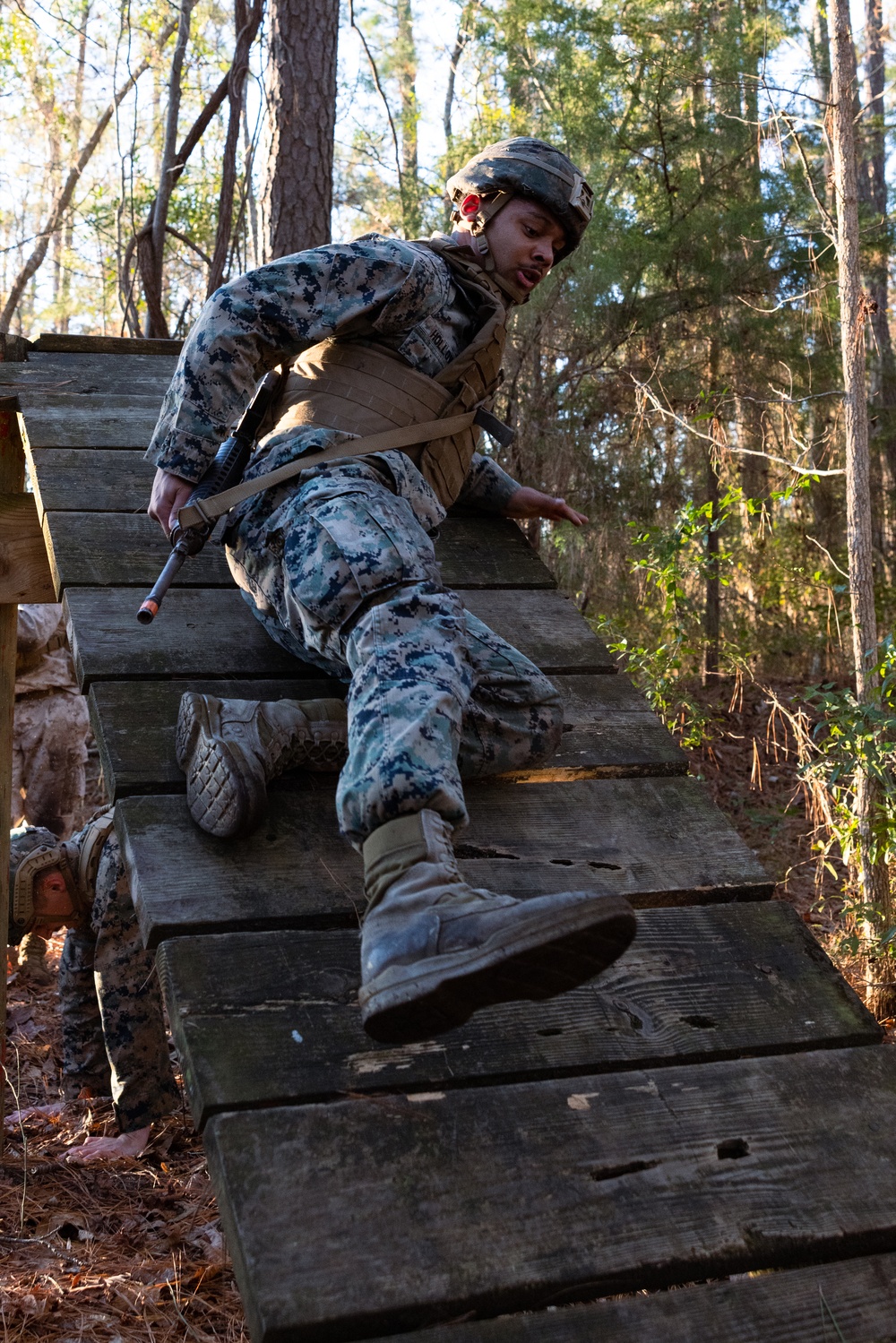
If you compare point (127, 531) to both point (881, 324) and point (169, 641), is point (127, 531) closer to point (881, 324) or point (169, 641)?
point (169, 641)

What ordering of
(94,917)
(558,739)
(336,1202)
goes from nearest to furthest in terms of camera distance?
1. (336,1202)
2. (558,739)
3. (94,917)

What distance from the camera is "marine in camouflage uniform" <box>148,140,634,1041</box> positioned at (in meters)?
1.67

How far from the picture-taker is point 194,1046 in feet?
6.09

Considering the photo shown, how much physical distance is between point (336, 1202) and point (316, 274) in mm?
1926

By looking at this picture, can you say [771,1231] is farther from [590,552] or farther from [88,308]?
[88,308]

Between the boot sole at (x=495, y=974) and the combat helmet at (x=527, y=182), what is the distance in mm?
2017

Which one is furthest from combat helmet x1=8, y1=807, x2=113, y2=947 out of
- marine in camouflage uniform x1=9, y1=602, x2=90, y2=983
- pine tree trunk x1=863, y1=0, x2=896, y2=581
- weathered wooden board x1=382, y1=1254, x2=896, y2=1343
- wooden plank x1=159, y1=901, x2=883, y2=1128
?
pine tree trunk x1=863, y1=0, x2=896, y2=581

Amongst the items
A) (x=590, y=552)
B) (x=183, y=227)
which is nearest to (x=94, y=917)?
(x=590, y=552)

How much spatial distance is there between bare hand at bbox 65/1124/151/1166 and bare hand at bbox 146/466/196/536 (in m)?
2.02

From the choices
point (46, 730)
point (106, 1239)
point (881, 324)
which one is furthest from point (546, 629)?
point (881, 324)

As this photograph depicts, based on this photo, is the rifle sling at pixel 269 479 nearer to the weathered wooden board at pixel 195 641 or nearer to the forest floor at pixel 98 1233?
the weathered wooden board at pixel 195 641

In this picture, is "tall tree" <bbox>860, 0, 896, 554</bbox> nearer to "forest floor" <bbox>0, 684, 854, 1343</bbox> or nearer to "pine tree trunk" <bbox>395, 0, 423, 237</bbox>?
"pine tree trunk" <bbox>395, 0, 423, 237</bbox>

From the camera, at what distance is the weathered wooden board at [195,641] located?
9.19ft

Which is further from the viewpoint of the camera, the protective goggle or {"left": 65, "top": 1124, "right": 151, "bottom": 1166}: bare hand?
the protective goggle
